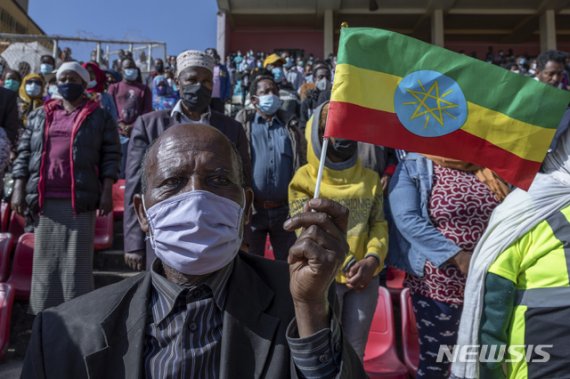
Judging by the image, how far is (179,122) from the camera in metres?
3.31

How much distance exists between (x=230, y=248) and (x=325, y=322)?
365mm

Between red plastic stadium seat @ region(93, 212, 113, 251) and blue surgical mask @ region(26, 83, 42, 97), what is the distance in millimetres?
2913

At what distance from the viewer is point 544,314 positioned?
6.57ft

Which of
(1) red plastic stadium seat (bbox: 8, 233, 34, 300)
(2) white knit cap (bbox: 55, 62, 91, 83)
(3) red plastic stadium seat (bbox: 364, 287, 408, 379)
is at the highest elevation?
(2) white knit cap (bbox: 55, 62, 91, 83)

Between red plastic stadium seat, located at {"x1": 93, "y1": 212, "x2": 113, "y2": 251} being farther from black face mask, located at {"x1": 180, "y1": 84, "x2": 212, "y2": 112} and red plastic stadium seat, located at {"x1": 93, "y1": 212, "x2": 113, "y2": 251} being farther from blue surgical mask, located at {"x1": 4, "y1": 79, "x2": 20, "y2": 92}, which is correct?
blue surgical mask, located at {"x1": 4, "y1": 79, "x2": 20, "y2": 92}

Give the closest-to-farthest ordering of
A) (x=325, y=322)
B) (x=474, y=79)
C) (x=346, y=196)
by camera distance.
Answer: (x=325, y=322)
(x=474, y=79)
(x=346, y=196)

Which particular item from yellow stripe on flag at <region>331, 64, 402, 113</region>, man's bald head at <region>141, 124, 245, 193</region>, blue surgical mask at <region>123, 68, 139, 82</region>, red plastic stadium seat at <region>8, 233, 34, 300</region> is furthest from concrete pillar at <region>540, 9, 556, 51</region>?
man's bald head at <region>141, 124, 245, 193</region>

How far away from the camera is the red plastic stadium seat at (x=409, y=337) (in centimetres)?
379

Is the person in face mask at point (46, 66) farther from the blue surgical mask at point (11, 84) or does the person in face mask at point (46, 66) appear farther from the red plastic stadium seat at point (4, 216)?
the red plastic stadium seat at point (4, 216)

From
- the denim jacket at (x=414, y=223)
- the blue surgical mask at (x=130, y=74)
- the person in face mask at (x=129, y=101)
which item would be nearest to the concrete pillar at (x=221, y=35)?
the blue surgical mask at (x=130, y=74)

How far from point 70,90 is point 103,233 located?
2070 mm

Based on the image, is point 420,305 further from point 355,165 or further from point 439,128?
point 439,128

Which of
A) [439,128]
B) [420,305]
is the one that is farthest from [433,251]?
[439,128]

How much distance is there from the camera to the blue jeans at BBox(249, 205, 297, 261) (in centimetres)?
385
